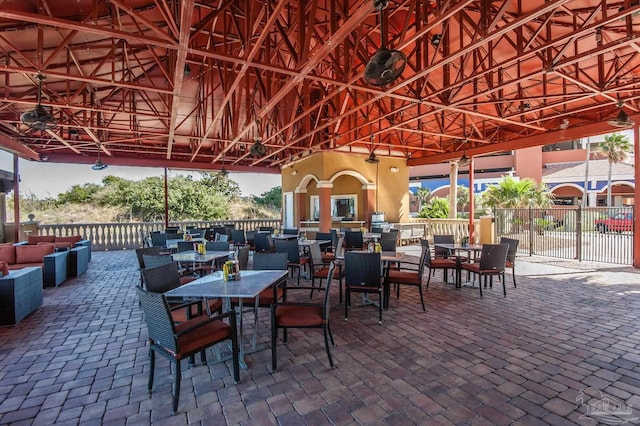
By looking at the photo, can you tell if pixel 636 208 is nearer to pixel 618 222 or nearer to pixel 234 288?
pixel 618 222

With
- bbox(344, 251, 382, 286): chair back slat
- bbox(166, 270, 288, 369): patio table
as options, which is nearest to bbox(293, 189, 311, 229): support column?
bbox(344, 251, 382, 286): chair back slat

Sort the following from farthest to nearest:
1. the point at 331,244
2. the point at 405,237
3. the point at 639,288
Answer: the point at 405,237, the point at 331,244, the point at 639,288

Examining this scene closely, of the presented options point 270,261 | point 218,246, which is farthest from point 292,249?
point 270,261

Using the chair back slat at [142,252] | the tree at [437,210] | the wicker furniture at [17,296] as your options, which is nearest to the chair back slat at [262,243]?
the chair back slat at [142,252]

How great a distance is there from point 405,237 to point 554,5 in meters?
9.01

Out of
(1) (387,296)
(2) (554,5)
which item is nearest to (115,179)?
(1) (387,296)

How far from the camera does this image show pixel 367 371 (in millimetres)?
2844

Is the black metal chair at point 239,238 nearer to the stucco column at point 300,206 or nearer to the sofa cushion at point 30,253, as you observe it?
the sofa cushion at point 30,253

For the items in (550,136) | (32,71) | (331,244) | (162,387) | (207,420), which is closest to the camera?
(207,420)

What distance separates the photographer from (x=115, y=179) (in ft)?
56.2

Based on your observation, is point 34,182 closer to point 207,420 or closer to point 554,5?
point 207,420

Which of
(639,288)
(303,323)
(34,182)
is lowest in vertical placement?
(639,288)

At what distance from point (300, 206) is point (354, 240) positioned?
19.6ft

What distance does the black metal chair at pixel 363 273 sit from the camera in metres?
4.04
